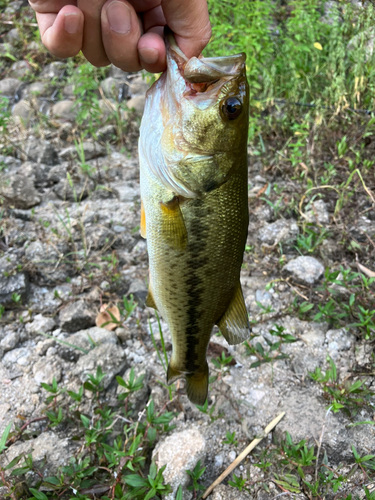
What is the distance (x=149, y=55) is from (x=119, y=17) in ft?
0.67

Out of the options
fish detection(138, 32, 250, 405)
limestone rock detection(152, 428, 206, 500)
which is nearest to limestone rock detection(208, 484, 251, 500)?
limestone rock detection(152, 428, 206, 500)

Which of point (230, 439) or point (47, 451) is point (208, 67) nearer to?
point (230, 439)

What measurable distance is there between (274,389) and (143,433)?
895 mm

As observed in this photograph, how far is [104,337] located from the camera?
107 inches

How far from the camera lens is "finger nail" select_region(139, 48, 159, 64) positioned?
163cm

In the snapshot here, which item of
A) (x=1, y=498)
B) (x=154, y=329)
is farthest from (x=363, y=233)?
(x=1, y=498)

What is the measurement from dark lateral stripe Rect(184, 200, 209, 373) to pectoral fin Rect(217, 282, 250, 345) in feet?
0.49

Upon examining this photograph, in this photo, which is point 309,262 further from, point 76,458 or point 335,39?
point 335,39

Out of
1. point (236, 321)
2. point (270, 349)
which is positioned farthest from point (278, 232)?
point (236, 321)

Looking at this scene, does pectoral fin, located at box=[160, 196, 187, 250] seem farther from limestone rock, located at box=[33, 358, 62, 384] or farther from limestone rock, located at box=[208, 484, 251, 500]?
limestone rock, located at box=[33, 358, 62, 384]

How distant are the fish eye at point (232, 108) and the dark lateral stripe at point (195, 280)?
1.19 ft

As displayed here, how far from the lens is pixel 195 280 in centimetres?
173

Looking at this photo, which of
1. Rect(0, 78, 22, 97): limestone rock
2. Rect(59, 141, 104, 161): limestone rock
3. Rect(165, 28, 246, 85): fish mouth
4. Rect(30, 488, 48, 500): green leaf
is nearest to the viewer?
Rect(165, 28, 246, 85): fish mouth

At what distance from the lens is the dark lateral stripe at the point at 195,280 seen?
5.25ft
